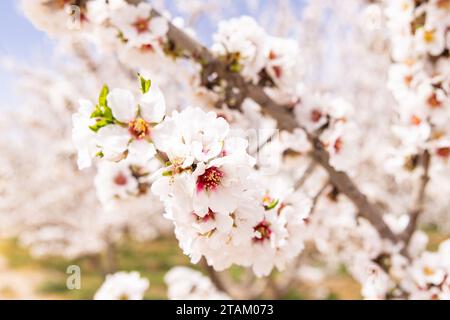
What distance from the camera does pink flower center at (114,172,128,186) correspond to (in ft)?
6.50

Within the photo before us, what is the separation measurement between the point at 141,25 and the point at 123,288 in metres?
1.08

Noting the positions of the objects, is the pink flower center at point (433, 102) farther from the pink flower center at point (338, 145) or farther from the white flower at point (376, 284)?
the white flower at point (376, 284)

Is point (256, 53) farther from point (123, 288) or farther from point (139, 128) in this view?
point (123, 288)

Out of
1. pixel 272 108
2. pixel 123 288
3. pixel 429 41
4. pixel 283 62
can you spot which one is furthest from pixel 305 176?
pixel 123 288

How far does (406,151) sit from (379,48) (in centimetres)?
138

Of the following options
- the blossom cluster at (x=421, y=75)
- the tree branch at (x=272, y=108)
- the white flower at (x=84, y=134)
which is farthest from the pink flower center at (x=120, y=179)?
the blossom cluster at (x=421, y=75)

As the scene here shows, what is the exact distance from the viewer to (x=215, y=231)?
1.08 metres

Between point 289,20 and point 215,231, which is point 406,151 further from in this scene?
point 289,20

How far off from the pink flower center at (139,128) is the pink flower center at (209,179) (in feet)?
0.55

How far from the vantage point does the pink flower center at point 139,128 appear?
1.03m

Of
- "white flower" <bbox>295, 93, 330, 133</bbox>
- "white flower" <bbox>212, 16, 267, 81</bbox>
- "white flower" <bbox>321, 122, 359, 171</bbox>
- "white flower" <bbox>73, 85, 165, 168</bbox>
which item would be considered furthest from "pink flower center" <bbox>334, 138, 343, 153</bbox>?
"white flower" <bbox>73, 85, 165, 168</bbox>

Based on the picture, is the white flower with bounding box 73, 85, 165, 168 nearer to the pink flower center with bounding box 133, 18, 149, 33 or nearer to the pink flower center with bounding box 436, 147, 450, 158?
the pink flower center with bounding box 133, 18, 149, 33

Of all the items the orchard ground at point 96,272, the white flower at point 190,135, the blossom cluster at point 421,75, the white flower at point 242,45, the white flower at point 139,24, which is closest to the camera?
the white flower at point 190,135
